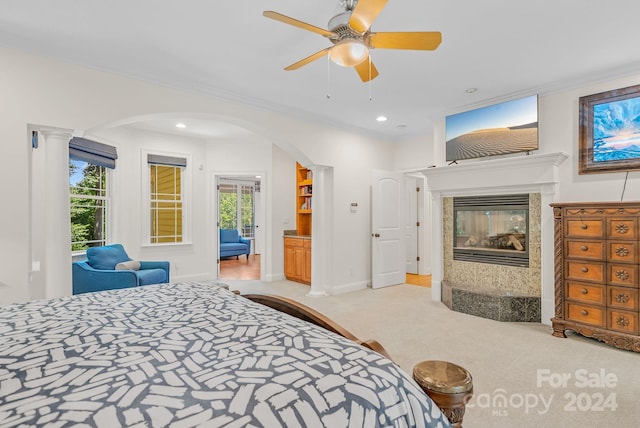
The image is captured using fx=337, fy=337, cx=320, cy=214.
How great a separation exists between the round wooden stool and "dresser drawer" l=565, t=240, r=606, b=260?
280 centimetres

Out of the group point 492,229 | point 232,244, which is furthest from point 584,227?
point 232,244

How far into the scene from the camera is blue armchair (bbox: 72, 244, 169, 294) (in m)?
3.86

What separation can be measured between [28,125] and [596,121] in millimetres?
5198

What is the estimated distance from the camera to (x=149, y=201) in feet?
18.2

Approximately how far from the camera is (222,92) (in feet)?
12.2

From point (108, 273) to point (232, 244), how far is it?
5.01 meters

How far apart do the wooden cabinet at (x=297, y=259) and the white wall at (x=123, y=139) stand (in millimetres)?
856

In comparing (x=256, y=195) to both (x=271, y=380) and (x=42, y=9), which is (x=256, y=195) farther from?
(x=271, y=380)

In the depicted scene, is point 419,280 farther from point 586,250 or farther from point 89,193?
point 89,193

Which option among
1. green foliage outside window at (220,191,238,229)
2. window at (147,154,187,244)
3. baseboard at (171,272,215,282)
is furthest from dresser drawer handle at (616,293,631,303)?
green foliage outside window at (220,191,238,229)

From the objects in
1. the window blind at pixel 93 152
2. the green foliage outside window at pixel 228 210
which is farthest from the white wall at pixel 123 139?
the green foliage outside window at pixel 228 210

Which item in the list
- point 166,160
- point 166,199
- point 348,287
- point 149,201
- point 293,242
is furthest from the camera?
point 293,242

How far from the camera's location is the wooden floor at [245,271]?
6.09 metres

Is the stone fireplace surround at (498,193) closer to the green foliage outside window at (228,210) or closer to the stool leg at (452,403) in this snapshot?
the stool leg at (452,403)
